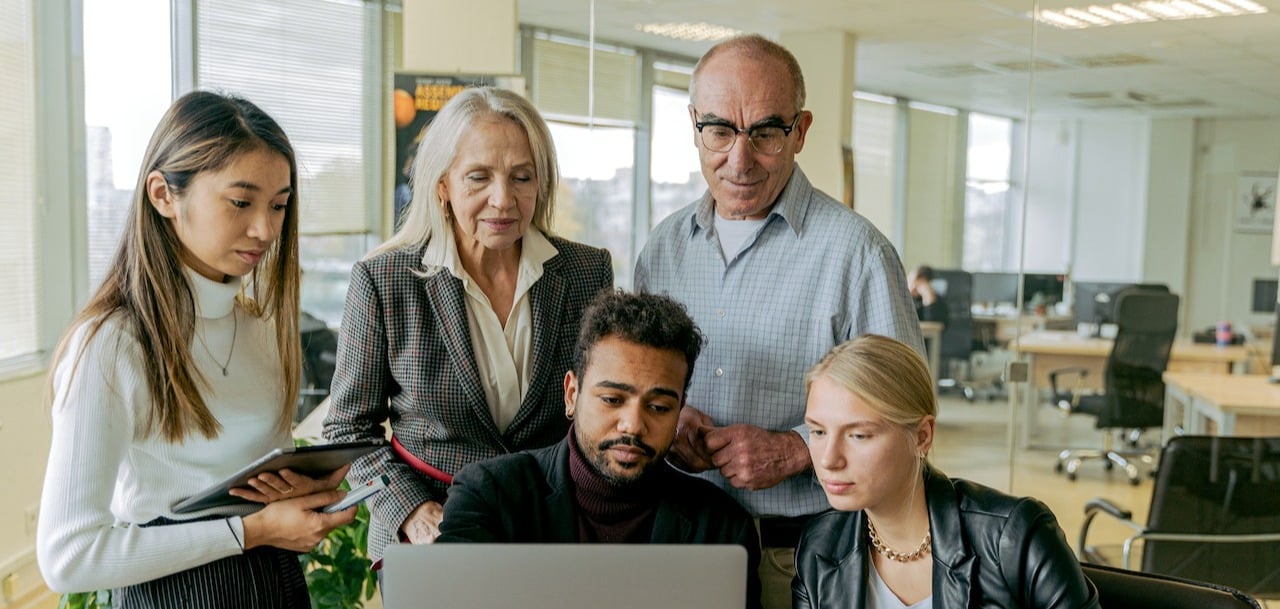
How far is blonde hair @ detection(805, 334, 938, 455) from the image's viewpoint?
5.62 ft

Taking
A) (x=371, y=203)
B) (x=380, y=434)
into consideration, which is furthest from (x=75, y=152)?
(x=380, y=434)

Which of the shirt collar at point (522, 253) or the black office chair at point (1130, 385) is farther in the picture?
the black office chair at point (1130, 385)

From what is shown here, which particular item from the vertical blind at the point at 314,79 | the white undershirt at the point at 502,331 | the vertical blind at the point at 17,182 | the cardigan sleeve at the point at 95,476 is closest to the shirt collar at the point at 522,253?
the white undershirt at the point at 502,331

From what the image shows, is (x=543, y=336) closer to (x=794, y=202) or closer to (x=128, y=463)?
(x=794, y=202)

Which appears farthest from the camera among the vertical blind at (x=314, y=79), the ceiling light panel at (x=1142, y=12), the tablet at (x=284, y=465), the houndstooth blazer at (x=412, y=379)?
the vertical blind at (x=314, y=79)

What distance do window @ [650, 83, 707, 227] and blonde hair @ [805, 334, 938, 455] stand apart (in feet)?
10.2

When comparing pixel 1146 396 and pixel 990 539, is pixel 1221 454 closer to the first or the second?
pixel 1146 396

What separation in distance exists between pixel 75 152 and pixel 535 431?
3931 millimetres

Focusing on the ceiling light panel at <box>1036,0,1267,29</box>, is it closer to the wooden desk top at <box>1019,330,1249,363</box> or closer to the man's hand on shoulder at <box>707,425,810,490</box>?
the wooden desk top at <box>1019,330,1249,363</box>

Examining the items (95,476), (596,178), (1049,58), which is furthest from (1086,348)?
(95,476)

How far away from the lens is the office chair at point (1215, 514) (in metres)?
3.54

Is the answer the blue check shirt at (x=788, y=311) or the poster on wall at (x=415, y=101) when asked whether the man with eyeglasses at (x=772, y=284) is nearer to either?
the blue check shirt at (x=788, y=311)

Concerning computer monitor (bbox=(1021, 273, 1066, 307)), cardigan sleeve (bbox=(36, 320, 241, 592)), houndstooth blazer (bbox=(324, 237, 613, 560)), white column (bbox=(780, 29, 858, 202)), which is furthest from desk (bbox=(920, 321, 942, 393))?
cardigan sleeve (bbox=(36, 320, 241, 592))

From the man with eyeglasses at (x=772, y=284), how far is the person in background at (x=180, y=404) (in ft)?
2.46
